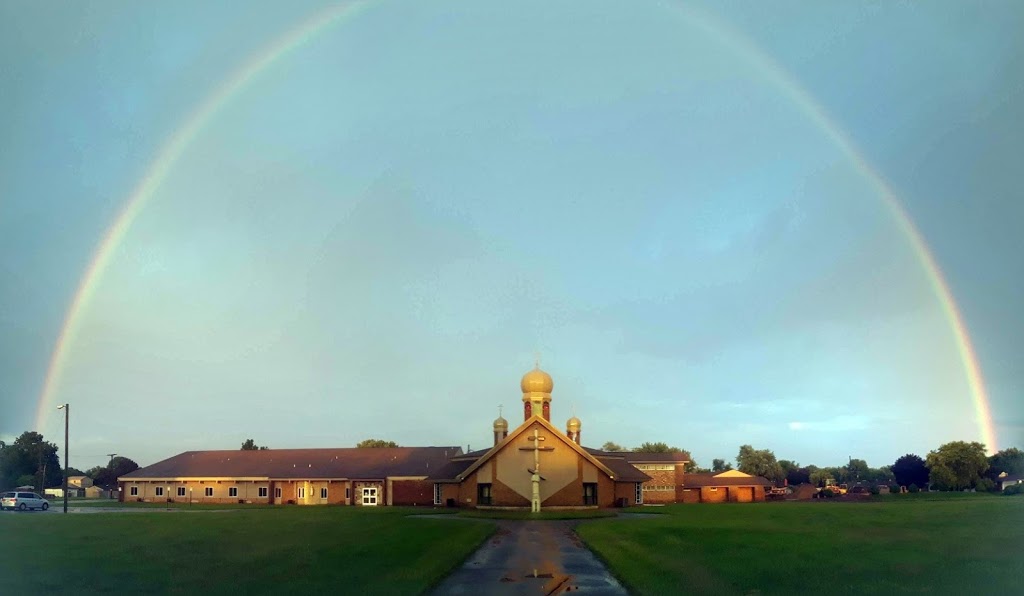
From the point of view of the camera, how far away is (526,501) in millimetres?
68625

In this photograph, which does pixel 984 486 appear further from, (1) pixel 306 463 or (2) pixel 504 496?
(1) pixel 306 463

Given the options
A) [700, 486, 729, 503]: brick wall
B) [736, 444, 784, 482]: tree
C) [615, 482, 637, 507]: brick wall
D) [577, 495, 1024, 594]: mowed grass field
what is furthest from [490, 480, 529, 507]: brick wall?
[736, 444, 784, 482]: tree

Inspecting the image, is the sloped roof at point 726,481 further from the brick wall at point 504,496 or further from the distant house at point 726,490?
the brick wall at point 504,496

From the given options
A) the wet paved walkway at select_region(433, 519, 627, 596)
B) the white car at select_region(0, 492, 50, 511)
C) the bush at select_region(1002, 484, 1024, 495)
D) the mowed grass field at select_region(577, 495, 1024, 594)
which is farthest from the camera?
the bush at select_region(1002, 484, 1024, 495)

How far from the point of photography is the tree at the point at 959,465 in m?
127

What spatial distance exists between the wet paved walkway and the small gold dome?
44096 millimetres

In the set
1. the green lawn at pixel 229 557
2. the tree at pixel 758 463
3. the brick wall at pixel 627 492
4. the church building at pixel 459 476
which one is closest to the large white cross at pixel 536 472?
the church building at pixel 459 476

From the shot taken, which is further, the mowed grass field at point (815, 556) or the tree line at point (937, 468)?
the tree line at point (937, 468)

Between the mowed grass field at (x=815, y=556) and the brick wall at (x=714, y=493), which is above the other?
the mowed grass field at (x=815, y=556)

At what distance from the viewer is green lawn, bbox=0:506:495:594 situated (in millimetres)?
19578

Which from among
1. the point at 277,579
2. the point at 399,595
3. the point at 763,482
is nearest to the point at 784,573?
the point at 399,595

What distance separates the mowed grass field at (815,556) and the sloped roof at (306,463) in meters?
42.9

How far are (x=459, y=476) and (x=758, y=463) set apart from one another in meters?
94.0

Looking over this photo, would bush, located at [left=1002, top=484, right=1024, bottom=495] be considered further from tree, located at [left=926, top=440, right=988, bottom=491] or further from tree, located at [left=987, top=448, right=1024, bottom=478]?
tree, located at [left=987, top=448, right=1024, bottom=478]
